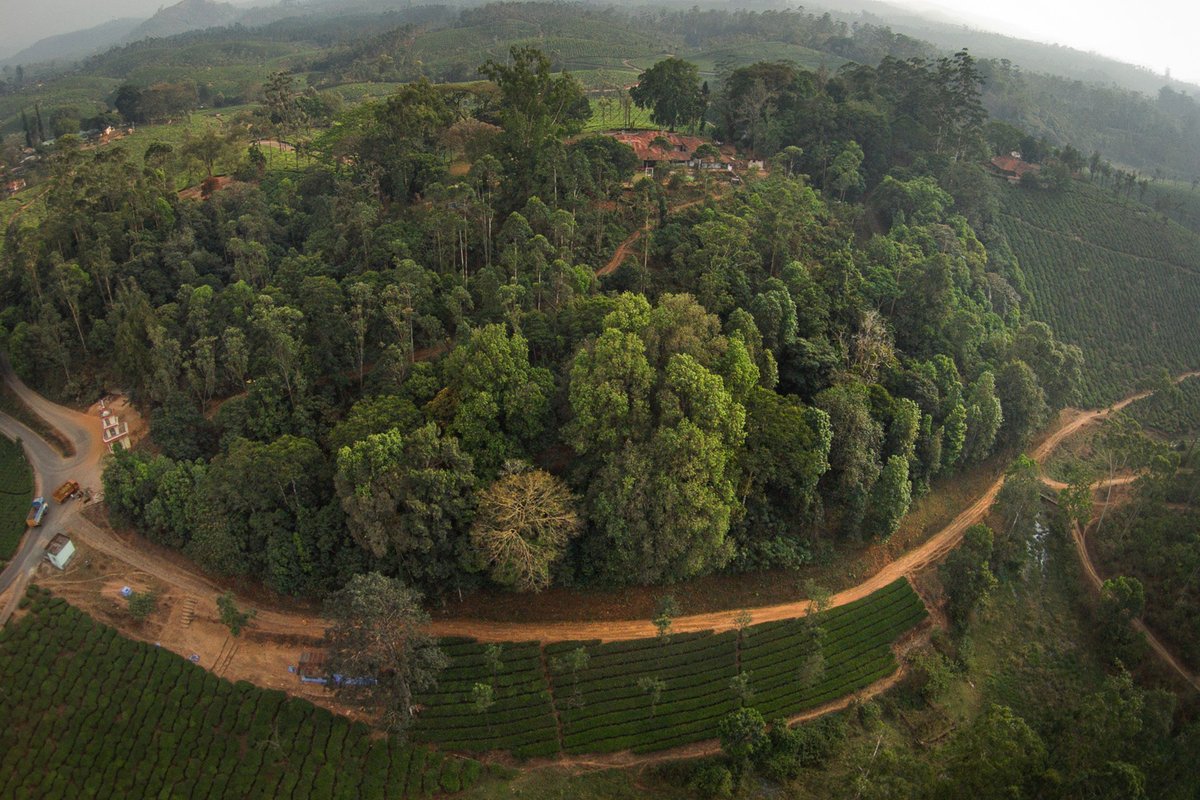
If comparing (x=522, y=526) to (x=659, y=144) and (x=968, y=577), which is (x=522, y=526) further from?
(x=659, y=144)

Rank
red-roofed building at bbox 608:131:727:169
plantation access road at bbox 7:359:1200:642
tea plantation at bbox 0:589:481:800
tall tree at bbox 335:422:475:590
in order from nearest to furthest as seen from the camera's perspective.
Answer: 1. tea plantation at bbox 0:589:481:800
2. tall tree at bbox 335:422:475:590
3. plantation access road at bbox 7:359:1200:642
4. red-roofed building at bbox 608:131:727:169

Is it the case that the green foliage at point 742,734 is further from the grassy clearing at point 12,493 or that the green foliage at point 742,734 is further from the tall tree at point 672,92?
the tall tree at point 672,92

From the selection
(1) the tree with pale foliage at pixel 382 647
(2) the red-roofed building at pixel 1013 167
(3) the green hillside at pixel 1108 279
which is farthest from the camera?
(2) the red-roofed building at pixel 1013 167

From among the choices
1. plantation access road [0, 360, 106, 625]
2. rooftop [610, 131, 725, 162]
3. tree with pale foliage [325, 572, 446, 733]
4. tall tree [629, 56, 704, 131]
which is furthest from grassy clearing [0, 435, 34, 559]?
tall tree [629, 56, 704, 131]

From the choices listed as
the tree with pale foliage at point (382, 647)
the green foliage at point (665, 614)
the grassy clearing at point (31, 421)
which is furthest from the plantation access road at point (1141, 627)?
the grassy clearing at point (31, 421)

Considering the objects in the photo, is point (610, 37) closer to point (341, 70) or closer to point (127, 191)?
point (341, 70)

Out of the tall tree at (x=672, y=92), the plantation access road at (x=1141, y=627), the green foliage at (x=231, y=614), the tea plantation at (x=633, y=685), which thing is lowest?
the plantation access road at (x=1141, y=627)

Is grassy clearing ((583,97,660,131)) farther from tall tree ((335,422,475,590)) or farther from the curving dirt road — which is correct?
tall tree ((335,422,475,590))
